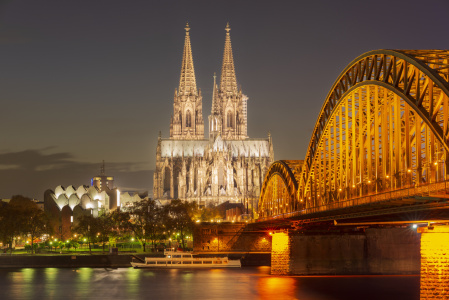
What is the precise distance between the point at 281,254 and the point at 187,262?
35.7m

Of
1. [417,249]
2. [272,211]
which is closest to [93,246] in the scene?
[272,211]

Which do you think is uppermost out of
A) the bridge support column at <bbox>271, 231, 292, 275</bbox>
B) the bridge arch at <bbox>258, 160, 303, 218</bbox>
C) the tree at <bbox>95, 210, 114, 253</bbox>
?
the bridge arch at <bbox>258, 160, 303, 218</bbox>

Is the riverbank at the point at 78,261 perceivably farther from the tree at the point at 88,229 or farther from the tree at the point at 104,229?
the tree at the point at 88,229

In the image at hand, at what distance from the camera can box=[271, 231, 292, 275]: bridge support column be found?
86938mm

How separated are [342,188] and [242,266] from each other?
62.5 m

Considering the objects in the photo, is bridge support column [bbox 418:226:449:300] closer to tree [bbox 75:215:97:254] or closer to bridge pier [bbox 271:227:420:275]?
bridge pier [bbox 271:227:420:275]

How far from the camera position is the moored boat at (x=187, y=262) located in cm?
11938

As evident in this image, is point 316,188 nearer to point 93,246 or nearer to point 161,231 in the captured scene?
point 161,231

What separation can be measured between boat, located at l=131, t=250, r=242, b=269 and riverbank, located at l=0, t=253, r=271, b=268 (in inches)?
117

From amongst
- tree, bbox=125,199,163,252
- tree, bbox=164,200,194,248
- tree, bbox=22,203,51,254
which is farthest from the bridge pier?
tree, bbox=22,203,51,254

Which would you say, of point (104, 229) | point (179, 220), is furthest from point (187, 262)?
point (104, 229)

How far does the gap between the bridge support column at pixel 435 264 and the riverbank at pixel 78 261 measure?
80212mm

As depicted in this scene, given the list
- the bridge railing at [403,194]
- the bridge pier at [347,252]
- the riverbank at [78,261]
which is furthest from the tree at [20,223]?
the bridge railing at [403,194]

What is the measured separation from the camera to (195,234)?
418 feet
